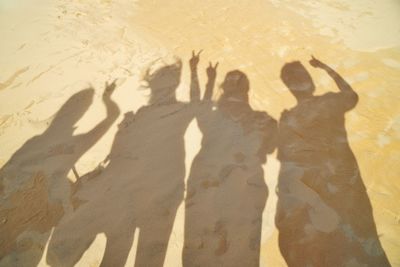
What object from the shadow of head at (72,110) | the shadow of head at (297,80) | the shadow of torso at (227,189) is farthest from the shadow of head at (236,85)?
the shadow of head at (72,110)

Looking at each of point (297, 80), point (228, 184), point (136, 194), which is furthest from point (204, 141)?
point (297, 80)

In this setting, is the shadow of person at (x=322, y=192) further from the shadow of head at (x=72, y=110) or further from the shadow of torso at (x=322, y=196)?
the shadow of head at (x=72, y=110)

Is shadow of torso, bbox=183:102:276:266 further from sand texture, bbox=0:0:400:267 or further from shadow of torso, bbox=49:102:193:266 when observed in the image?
shadow of torso, bbox=49:102:193:266

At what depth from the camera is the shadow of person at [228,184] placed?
2305 mm

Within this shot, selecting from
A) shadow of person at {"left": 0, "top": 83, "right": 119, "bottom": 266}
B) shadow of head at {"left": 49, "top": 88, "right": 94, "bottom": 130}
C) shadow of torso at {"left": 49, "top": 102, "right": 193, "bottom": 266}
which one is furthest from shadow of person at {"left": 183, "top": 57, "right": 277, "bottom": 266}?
shadow of head at {"left": 49, "top": 88, "right": 94, "bottom": 130}

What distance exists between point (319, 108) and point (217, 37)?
8.23 ft

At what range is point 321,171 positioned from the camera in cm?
277

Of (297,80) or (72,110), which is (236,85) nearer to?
(297,80)

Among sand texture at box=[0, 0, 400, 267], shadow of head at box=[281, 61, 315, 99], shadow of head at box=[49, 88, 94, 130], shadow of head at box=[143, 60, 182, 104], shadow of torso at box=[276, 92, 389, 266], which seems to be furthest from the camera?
shadow of head at box=[143, 60, 182, 104]

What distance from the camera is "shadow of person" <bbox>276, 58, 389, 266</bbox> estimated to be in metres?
2.24

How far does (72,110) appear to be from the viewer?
3641mm

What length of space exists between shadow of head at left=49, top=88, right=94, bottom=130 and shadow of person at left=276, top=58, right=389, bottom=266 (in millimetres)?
2905

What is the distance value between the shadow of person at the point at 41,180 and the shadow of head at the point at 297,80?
8.90 ft

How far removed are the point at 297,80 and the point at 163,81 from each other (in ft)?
7.12
